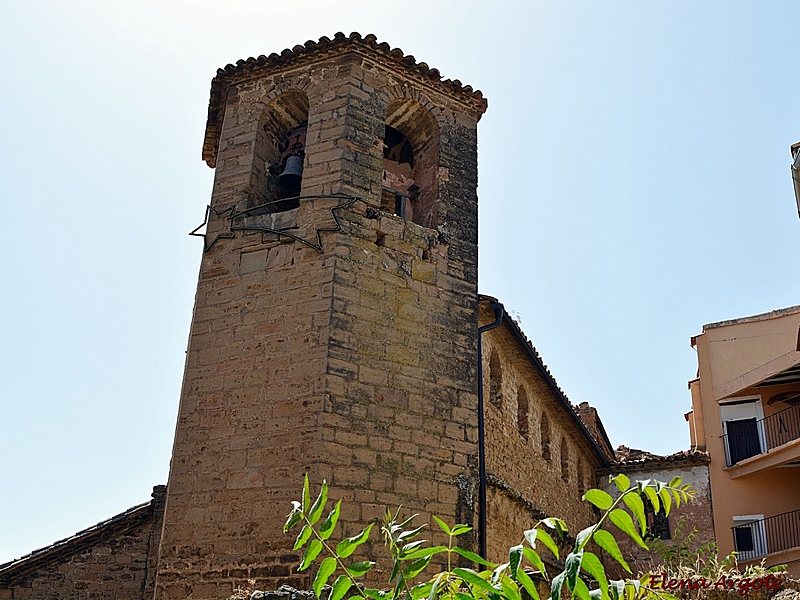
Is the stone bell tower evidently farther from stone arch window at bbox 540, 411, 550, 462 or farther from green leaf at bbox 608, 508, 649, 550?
stone arch window at bbox 540, 411, 550, 462

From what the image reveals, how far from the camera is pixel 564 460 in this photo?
16500mm

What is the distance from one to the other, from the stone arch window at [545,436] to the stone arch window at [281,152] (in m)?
7.20

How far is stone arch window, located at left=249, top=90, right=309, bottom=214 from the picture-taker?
998 centimetres

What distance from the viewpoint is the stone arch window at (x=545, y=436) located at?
1496 centimetres

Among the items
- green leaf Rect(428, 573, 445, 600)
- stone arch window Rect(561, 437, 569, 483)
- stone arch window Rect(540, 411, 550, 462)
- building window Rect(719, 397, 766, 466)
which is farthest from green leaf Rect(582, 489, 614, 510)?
building window Rect(719, 397, 766, 466)

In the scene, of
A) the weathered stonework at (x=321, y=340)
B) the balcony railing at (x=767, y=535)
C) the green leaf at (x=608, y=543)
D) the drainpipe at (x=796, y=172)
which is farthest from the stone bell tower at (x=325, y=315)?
the balcony railing at (x=767, y=535)

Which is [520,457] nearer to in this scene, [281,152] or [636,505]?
[281,152]

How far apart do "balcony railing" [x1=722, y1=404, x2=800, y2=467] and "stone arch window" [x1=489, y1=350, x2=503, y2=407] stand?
29.7ft

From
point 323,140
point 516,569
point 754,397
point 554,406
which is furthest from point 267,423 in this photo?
point 754,397

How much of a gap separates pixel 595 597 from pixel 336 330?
669cm

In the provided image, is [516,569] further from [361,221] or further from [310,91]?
[310,91]
